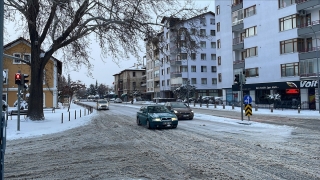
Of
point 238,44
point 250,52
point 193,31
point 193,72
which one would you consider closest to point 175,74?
point 193,72

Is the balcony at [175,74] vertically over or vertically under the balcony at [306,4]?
under

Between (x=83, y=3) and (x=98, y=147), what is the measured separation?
11351 mm

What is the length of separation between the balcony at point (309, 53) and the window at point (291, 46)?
2.11ft

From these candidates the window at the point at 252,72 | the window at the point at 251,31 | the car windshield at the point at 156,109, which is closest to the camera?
the car windshield at the point at 156,109

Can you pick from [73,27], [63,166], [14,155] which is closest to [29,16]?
[73,27]

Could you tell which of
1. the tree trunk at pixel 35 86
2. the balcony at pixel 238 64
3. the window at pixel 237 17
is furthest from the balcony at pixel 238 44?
the tree trunk at pixel 35 86

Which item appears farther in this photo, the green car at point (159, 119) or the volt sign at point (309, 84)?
the volt sign at point (309, 84)

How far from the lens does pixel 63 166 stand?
782 centimetres

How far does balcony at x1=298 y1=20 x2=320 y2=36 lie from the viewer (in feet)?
115

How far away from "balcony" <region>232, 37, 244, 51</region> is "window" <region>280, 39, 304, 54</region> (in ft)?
27.5

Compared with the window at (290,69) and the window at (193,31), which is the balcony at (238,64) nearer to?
the window at (290,69)

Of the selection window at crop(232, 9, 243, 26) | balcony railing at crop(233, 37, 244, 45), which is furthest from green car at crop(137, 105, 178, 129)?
window at crop(232, 9, 243, 26)

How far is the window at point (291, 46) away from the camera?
37.8 meters

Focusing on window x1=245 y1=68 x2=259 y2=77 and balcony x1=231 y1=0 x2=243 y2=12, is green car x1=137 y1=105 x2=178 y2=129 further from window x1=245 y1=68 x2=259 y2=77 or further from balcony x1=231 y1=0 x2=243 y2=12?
balcony x1=231 y1=0 x2=243 y2=12
